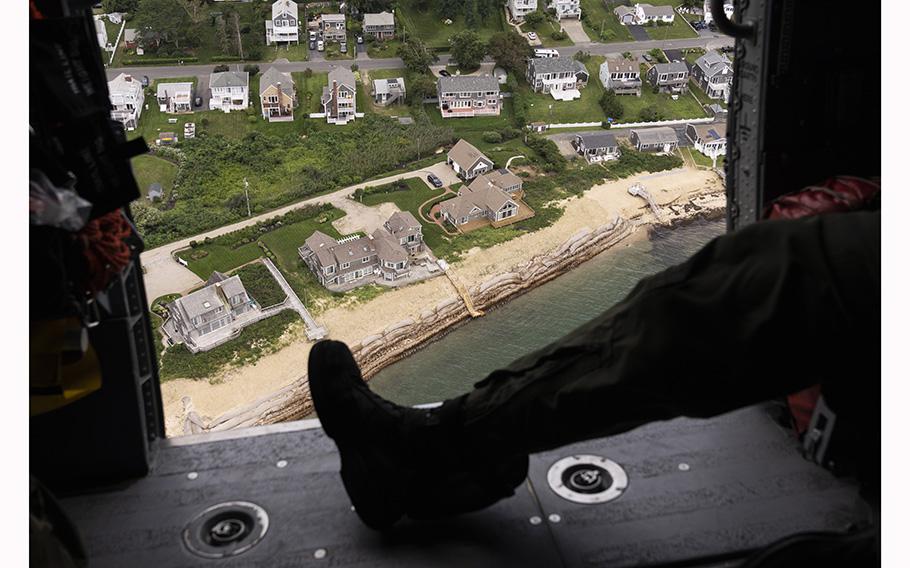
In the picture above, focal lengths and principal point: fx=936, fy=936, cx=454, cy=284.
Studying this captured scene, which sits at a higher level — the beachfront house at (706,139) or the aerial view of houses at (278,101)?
the aerial view of houses at (278,101)

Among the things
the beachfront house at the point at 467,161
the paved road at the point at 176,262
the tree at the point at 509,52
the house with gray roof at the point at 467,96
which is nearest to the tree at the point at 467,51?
the tree at the point at 509,52

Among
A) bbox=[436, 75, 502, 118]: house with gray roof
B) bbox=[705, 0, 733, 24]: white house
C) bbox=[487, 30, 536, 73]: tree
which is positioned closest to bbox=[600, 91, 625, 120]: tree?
bbox=[487, 30, 536, 73]: tree

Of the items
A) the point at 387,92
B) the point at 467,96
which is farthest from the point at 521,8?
the point at 387,92

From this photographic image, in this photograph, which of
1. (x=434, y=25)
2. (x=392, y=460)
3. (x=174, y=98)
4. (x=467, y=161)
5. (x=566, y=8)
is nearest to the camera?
(x=392, y=460)

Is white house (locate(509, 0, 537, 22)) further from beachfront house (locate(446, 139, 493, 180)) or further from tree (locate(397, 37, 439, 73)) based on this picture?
beachfront house (locate(446, 139, 493, 180))

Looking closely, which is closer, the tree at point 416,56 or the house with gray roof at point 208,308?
the house with gray roof at point 208,308

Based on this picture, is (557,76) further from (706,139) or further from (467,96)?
(706,139)

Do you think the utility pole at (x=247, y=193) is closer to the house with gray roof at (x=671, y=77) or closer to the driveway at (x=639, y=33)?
the house with gray roof at (x=671, y=77)

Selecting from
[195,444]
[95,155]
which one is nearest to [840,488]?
[195,444]
